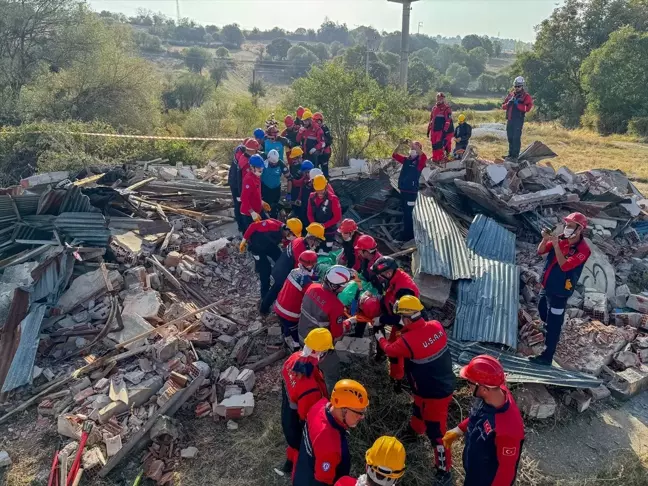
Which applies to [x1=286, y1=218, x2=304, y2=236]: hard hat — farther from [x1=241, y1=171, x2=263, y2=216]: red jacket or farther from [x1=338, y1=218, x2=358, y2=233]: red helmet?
[x1=241, y1=171, x2=263, y2=216]: red jacket

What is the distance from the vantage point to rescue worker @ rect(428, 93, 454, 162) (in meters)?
12.1

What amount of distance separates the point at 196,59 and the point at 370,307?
60.3 m

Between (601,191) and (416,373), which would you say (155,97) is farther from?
(416,373)

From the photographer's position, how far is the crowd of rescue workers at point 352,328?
337cm

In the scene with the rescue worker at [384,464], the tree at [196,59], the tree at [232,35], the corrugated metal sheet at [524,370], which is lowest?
the corrugated metal sheet at [524,370]

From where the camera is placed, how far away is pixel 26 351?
246 inches

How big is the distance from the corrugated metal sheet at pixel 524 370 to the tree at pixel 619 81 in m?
22.4

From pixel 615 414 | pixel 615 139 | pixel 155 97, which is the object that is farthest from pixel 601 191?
pixel 155 97

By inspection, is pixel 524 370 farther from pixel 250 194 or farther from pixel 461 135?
pixel 461 135

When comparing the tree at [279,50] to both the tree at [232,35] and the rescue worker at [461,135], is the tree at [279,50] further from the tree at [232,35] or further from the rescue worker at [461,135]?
the rescue worker at [461,135]

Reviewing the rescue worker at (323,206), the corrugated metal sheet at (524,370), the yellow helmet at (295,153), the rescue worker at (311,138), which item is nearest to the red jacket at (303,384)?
the corrugated metal sheet at (524,370)

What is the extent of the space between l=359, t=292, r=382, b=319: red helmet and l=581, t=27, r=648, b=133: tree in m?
23.8

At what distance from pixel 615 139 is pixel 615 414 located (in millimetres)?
18811

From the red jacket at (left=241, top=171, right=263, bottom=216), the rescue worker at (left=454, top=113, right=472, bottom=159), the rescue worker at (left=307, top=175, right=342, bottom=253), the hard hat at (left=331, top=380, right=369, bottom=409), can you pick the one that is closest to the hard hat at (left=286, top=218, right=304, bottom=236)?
the rescue worker at (left=307, top=175, right=342, bottom=253)
